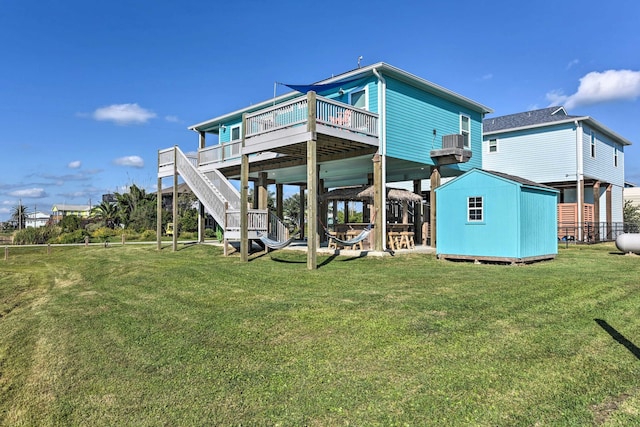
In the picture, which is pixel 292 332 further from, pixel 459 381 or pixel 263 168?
pixel 263 168

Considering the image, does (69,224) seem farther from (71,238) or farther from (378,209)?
(378,209)

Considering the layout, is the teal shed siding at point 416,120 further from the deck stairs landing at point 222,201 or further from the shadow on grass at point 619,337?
the shadow on grass at point 619,337

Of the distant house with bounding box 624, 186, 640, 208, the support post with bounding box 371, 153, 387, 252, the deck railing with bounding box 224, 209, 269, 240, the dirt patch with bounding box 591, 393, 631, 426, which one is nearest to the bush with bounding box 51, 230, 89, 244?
the deck railing with bounding box 224, 209, 269, 240

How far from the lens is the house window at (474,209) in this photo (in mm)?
11977

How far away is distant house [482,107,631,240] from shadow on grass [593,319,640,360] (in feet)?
56.6

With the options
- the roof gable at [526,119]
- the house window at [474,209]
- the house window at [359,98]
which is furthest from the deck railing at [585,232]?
the house window at [359,98]

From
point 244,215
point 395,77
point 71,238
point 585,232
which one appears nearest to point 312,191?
point 244,215

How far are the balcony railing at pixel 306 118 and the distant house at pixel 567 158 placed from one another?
476 inches

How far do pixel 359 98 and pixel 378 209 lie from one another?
12.9ft

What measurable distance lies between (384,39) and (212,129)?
10452 millimetres

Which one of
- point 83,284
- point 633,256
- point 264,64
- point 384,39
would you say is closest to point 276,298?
point 83,284

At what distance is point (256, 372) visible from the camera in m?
4.03

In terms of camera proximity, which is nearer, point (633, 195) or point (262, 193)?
point (262, 193)

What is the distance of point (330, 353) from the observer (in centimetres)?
445
